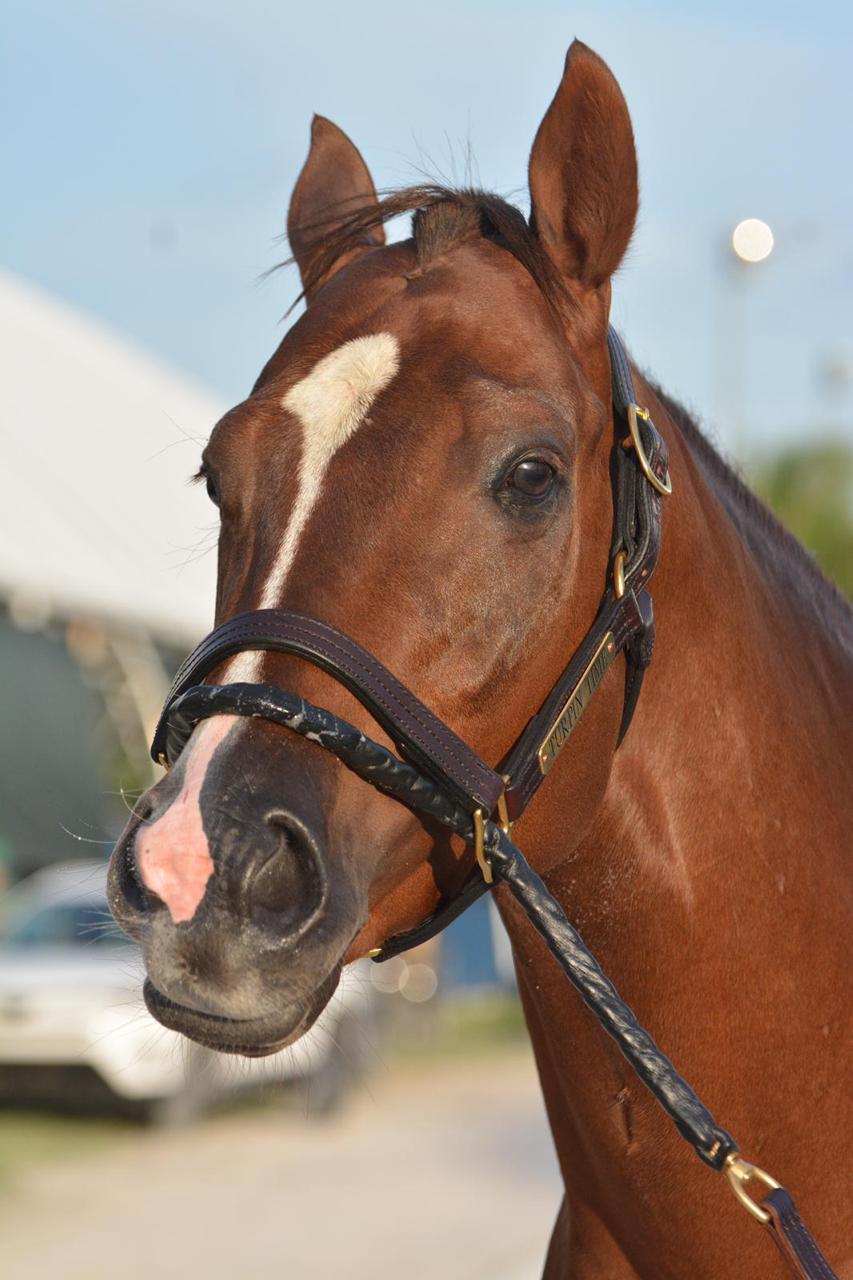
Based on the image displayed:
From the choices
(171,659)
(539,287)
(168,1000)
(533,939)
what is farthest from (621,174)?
(171,659)

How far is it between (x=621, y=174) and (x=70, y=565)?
13.8 meters

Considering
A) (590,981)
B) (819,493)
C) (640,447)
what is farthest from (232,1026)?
(819,493)

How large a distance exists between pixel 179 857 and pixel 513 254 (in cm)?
124

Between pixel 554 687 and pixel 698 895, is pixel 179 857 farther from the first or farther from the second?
pixel 698 895

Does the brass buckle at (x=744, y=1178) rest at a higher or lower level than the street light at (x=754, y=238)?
lower

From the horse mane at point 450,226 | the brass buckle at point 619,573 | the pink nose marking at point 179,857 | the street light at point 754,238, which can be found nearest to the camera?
the pink nose marking at point 179,857

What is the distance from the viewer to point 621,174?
8.14ft

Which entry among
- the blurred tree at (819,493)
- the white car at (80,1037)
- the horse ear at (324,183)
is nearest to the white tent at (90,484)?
the white car at (80,1037)

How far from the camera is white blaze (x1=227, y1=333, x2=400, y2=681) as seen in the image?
2.24 m

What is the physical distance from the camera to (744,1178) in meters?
2.29

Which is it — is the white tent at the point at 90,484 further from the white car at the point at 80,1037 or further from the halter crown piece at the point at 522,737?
the halter crown piece at the point at 522,737

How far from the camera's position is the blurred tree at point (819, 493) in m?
15.8

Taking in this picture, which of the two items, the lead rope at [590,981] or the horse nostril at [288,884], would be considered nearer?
the horse nostril at [288,884]

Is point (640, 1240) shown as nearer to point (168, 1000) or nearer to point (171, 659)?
point (168, 1000)
